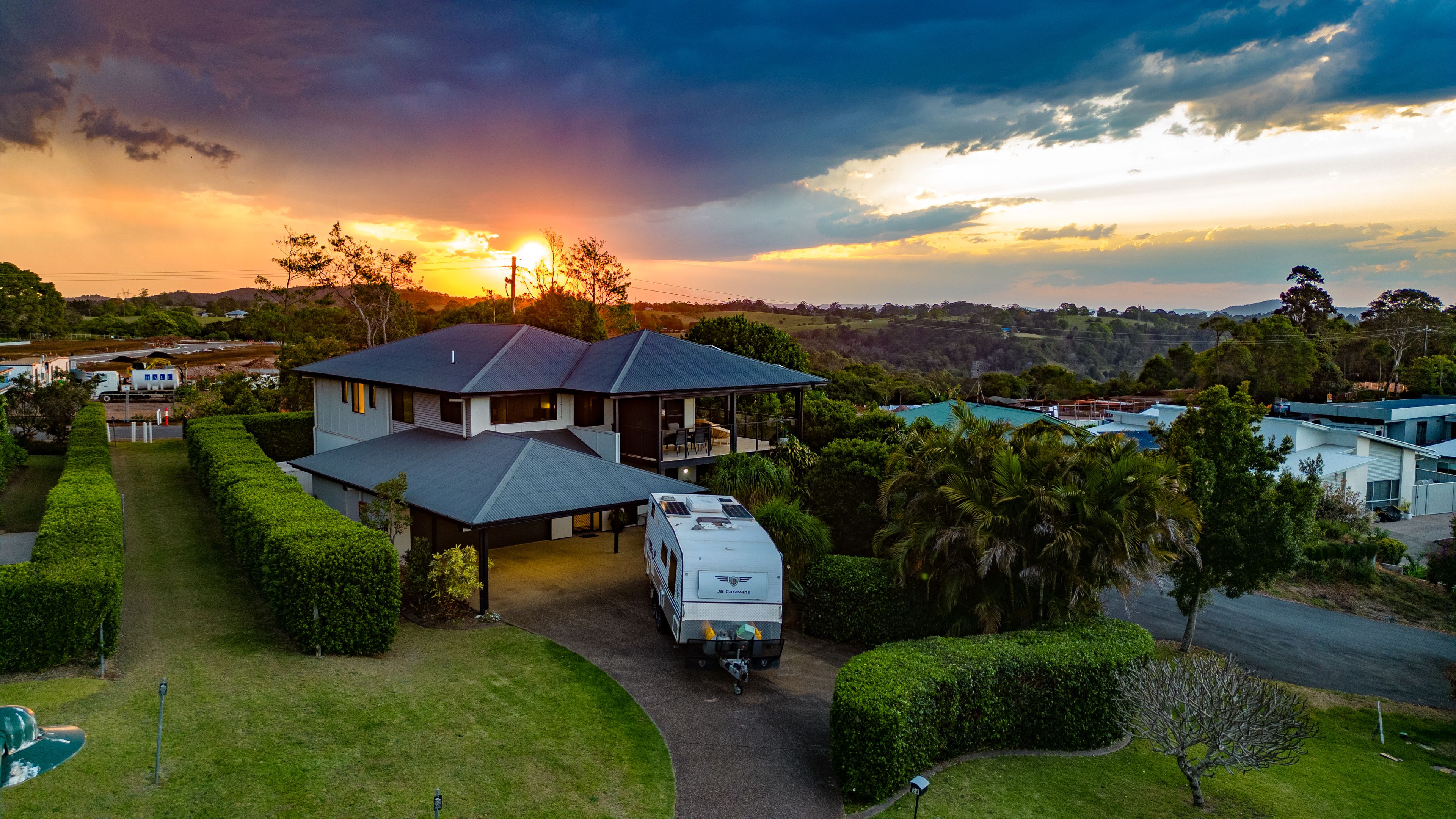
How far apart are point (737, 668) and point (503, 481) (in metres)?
7.86

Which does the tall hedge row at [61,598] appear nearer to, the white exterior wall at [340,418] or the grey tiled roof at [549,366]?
the grey tiled roof at [549,366]

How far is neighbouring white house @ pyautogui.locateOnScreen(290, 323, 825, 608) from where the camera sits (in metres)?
19.5

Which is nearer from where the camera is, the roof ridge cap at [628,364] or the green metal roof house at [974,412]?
the roof ridge cap at [628,364]

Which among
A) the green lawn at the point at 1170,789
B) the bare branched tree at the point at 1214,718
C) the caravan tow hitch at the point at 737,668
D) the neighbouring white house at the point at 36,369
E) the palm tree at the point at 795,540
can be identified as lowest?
the green lawn at the point at 1170,789

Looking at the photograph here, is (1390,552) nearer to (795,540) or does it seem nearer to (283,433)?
(795,540)

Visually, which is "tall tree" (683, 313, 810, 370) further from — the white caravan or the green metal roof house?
the white caravan

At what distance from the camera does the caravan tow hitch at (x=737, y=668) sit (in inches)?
548

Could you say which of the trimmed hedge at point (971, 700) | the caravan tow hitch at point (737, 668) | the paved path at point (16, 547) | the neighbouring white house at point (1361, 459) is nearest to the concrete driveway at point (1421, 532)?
the neighbouring white house at point (1361, 459)

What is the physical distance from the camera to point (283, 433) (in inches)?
1363

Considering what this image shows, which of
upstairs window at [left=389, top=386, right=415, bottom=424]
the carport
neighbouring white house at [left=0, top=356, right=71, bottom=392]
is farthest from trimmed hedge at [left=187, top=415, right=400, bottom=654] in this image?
neighbouring white house at [left=0, top=356, right=71, bottom=392]

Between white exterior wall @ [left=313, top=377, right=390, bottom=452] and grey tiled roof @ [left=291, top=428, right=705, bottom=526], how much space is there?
316cm

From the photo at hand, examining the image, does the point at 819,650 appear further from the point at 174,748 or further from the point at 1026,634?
the point at 174,748

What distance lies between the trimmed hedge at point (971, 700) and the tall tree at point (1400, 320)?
80.7 meters

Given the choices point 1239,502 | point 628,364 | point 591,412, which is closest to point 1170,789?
point 1239,502
